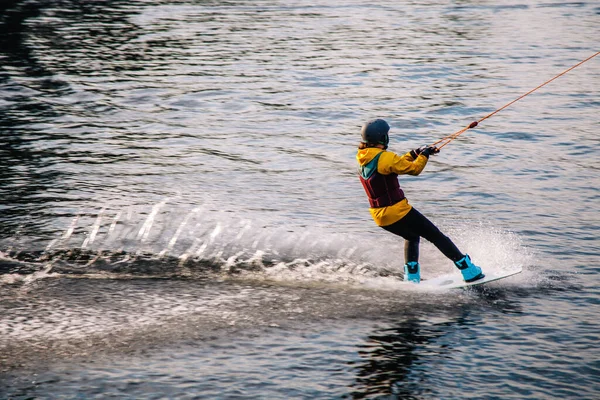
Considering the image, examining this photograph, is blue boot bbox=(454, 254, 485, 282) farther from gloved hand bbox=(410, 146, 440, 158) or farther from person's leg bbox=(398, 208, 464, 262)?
gloved hand bbox=(410, 146, 440, 158)

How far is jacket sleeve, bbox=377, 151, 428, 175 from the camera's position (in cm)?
966

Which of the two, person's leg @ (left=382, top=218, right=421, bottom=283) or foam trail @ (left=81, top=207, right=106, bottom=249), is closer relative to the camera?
person's leg @ (left=382, top=218, right=421, bottom=283)

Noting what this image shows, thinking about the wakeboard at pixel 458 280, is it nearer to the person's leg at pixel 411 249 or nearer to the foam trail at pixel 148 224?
the person's leg at pixel 411 249

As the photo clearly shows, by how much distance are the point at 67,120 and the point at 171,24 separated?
1679 centimetres

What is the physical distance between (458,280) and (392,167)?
1.72 m

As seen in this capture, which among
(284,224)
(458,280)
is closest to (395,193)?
(458,280)

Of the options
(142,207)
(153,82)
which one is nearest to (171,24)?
(153,82)

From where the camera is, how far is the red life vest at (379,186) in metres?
9.95

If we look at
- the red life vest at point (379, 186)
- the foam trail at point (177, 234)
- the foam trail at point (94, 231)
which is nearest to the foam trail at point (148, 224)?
the foam trail at point (177, 234)

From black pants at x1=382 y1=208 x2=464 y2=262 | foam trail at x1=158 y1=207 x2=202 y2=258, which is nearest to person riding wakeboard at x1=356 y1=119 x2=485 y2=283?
black pants at x1=382 y1=208 x2=464 y2=262

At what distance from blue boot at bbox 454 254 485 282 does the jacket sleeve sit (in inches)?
49.4

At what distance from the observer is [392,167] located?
9727 millimetres

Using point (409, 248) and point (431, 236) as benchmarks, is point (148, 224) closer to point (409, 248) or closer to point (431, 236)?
point (409, 248)

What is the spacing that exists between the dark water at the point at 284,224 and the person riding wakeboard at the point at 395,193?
398mm
